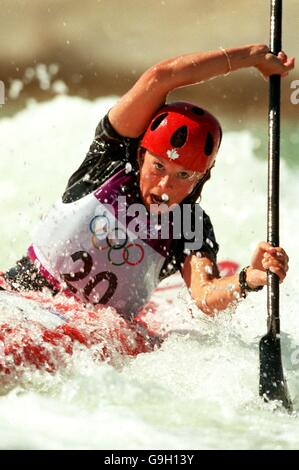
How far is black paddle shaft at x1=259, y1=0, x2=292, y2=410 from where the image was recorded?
1855 millimetres

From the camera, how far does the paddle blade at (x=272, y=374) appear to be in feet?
5.99

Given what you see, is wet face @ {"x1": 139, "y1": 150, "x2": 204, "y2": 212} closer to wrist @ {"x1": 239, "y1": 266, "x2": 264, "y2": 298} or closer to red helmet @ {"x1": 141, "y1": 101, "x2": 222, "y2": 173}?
red helmet @ {"x1": 141, "y1": 101, "x2": 222, "y2": 173}

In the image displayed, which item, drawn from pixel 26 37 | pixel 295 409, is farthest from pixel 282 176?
pixel 295 409

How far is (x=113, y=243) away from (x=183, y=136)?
35 cm

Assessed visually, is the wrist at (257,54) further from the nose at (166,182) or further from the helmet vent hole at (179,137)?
the nose at (166,182)

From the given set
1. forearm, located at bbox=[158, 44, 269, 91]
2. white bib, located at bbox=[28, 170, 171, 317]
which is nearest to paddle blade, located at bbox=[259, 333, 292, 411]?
white bib, located at bbox=[28, 170, 171, 317]

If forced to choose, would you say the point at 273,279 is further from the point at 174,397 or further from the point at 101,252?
the point at 101,252

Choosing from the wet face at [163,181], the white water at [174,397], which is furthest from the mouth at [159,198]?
the white water at [174,397]

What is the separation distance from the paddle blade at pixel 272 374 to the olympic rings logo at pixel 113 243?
1.49 feet

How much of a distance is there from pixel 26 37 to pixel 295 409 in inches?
161

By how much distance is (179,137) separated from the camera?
207 centimetres

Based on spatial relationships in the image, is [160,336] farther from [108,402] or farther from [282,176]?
[282,176]

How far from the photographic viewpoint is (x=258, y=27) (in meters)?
5.25

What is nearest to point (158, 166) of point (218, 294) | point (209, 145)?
point (209, 145)
